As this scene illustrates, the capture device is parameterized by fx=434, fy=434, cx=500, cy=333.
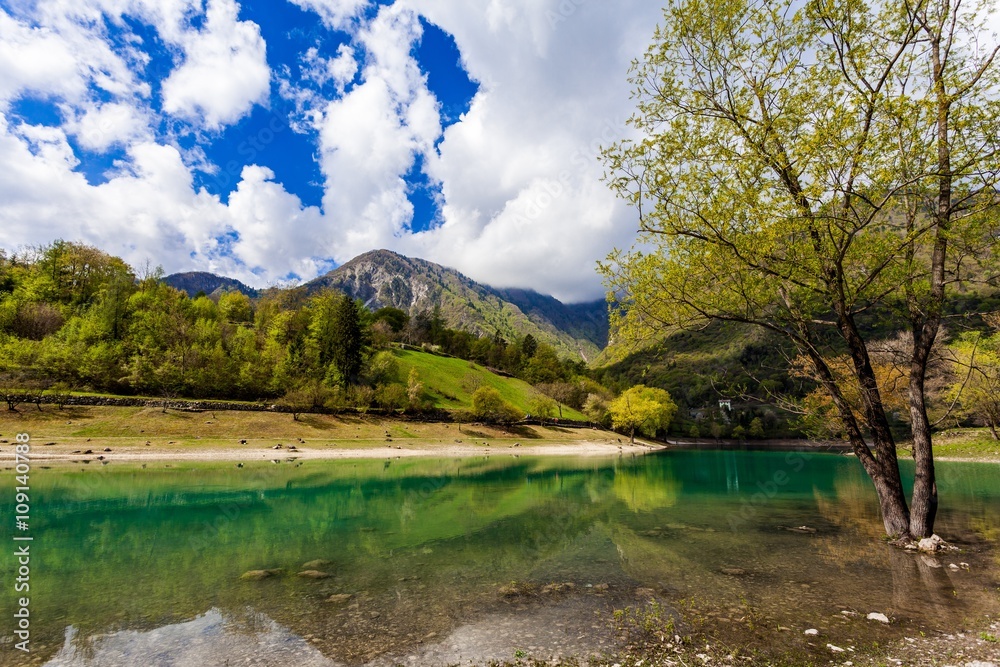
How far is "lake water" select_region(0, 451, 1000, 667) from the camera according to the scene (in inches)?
342

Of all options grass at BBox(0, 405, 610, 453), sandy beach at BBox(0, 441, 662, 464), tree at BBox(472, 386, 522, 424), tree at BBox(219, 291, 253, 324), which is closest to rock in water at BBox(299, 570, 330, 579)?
sandy beach at BBox(0, 441, 662, 464)

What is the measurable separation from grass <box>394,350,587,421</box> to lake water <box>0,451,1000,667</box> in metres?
81.1

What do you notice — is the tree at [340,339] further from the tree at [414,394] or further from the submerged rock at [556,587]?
the submerged rock at [556,587]

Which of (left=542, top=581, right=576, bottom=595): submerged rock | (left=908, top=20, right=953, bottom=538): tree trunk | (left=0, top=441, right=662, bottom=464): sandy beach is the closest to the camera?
(left=542, top=581, right=576, bottom=595): submerged rock

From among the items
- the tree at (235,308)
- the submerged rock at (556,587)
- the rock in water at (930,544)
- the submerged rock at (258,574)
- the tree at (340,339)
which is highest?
the tree at (235,308)

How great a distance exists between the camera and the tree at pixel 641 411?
376 ft

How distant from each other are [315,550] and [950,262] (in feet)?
81.6

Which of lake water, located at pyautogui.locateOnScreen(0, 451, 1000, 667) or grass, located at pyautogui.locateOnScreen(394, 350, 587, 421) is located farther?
grass, located at pyautogui.locateOnScreen(394, 350, 587, 421)

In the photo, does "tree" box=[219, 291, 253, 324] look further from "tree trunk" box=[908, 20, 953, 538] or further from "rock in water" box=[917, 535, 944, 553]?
"rock in water" box=[917, 535, 944, 553]

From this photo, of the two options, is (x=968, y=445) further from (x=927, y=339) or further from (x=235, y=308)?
(x=235, y=308)

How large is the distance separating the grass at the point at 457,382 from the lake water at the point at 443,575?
266 feet

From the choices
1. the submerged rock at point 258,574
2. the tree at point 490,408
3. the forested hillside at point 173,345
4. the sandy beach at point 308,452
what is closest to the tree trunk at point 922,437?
the submerged rock at point 258,574

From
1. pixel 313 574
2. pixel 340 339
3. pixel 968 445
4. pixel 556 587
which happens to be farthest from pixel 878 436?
pixel 340 339

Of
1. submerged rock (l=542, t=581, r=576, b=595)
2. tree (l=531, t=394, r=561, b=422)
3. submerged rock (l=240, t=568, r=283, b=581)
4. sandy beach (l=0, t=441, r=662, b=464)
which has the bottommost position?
sandy beach (l=0, t=441, r=662, b=464)
